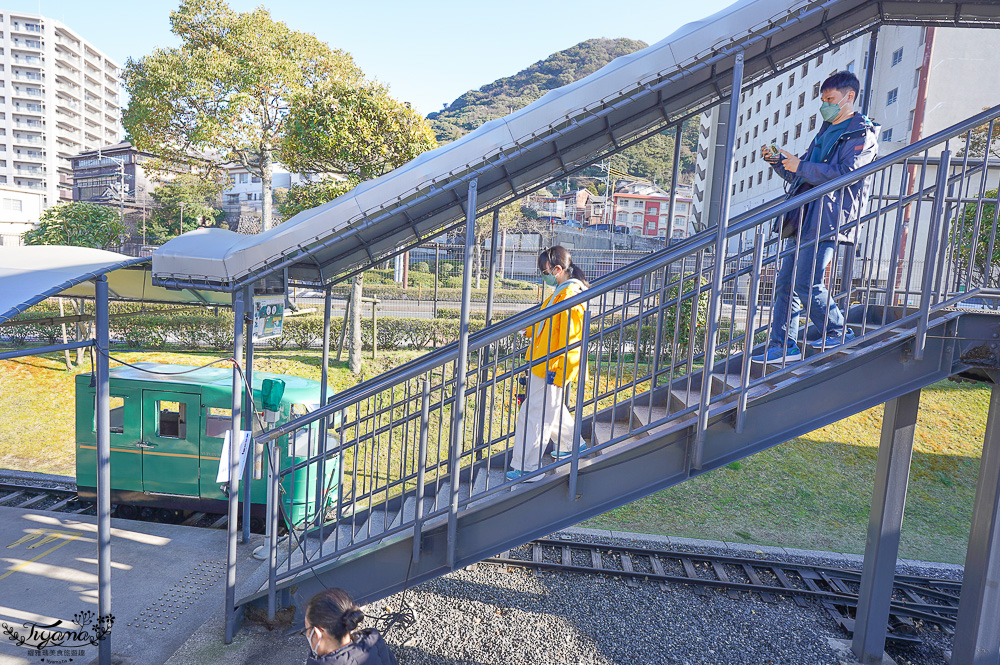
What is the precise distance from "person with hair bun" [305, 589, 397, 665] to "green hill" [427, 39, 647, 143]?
7832 centimetres

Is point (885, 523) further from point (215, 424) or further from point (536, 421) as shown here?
point (215, 424)

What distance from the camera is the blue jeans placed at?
149 inches

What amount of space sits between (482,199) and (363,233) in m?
1.06

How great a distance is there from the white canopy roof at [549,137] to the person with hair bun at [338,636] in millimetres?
2107

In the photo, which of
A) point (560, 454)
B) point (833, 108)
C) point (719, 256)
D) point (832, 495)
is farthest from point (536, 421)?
point (832, 495)

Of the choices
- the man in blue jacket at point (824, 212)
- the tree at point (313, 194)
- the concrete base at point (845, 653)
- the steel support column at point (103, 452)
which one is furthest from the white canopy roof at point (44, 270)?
the tree at point (313, 194)

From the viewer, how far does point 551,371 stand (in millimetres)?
3986

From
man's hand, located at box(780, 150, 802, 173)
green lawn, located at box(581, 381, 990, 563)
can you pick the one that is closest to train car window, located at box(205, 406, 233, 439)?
green lawn, located at box(581, 381, 990, 563)

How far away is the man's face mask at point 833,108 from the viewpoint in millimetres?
3972

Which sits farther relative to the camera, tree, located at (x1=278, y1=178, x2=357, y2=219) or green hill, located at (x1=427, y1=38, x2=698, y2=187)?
green hill, located at (x1=427, y1=38, x2=698, y2=187)

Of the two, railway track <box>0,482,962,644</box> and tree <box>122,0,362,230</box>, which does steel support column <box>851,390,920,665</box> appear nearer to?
railway track <box>0,482,962,644</box>

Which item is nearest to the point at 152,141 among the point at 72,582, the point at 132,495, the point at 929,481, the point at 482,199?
the point at 132,495

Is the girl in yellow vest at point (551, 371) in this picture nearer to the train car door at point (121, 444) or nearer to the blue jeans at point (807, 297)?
the blue jeans at point (807, 297)

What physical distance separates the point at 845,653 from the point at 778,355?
309 centimetres
